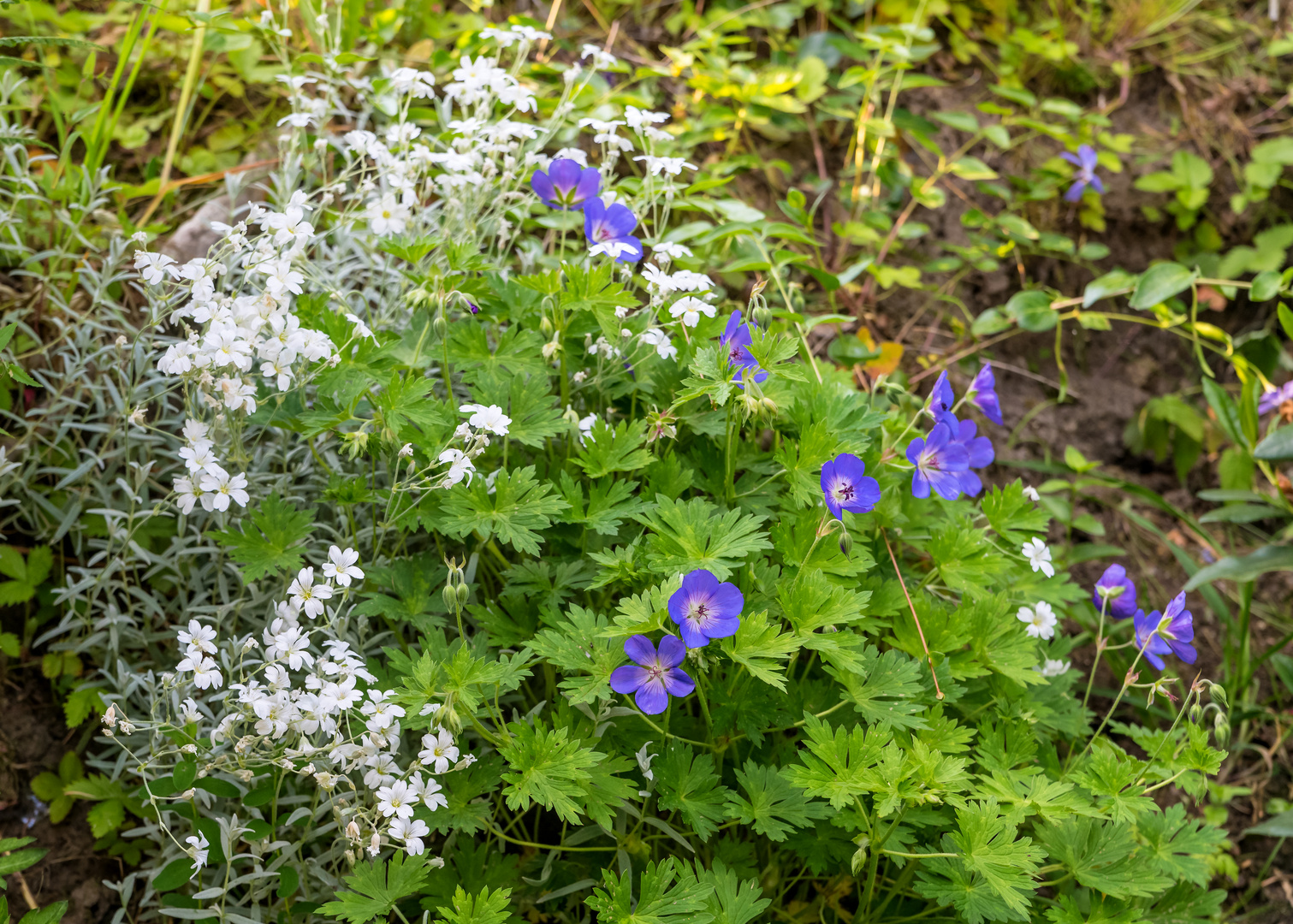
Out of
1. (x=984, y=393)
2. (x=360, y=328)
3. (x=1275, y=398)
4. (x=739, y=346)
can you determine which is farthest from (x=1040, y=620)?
(x=360, y=328)

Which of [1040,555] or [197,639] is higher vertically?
[1040,555]

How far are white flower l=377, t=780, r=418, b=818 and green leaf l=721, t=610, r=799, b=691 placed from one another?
1.53 feet

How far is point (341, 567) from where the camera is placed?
1.42 meters

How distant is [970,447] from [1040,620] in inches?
12.9

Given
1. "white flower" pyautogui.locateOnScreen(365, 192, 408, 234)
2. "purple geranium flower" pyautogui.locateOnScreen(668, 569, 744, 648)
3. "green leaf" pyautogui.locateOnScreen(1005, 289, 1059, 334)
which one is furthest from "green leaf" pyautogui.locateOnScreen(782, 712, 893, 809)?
"green leaf" pyautogui.locateOnScreen(1005, 289, 1059, 334)

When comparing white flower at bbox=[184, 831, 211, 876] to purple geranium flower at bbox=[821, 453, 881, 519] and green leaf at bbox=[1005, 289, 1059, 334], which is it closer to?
purple geranium flower at bbox=[821, 453, 881, 519]

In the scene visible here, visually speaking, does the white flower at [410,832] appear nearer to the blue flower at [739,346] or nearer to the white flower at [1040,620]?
the blue flower at [739,346]

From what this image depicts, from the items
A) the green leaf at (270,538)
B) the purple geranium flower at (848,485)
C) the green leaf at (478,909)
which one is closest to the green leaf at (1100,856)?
the purple geranium flower at (848,485)

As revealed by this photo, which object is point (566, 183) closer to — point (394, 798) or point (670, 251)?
point (670, 251)

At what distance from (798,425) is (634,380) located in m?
0.30

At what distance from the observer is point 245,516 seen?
1.68 metres

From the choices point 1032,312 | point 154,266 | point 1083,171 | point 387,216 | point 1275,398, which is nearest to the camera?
point 154,266

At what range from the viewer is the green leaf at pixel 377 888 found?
1261mm

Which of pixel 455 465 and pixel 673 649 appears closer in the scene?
pixel 673 649
